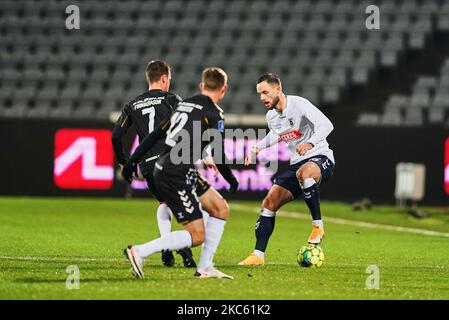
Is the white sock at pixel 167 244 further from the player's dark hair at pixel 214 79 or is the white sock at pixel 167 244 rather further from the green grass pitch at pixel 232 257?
the player's dark hair at pixel 214 79

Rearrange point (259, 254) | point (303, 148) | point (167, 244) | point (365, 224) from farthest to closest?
point (365, 224) < point (259, 254) < point (303, 148) < point (167, 244)

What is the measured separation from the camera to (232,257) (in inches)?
463

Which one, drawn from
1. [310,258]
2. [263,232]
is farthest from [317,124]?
[310,258]

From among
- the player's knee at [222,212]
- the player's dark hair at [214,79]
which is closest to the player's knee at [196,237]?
the player's knee at [222,212]

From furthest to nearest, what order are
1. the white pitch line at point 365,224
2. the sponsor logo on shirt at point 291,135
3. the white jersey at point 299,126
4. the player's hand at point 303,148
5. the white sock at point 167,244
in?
1. the white pitch line at point 365,224
2. the sponsor logo on shirt at point 291,135
3. the white jersey at point 299,126
4. the player's hand at point 303,148
5. the white sock at point 167,244

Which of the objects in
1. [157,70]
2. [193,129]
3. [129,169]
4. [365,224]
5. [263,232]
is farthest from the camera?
[365,224]

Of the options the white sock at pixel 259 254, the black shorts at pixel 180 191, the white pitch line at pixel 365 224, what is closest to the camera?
the black shorts at pixel 180 191

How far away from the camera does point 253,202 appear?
78.1 feet

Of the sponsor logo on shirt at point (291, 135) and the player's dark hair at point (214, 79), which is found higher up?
the player's dark hair at point (214, 79)

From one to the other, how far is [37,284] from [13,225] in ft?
23.8

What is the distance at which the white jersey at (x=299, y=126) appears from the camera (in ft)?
36.7

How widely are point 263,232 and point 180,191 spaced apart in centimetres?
232

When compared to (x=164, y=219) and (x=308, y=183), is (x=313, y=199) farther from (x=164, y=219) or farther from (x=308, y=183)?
(x=164, y=219)
